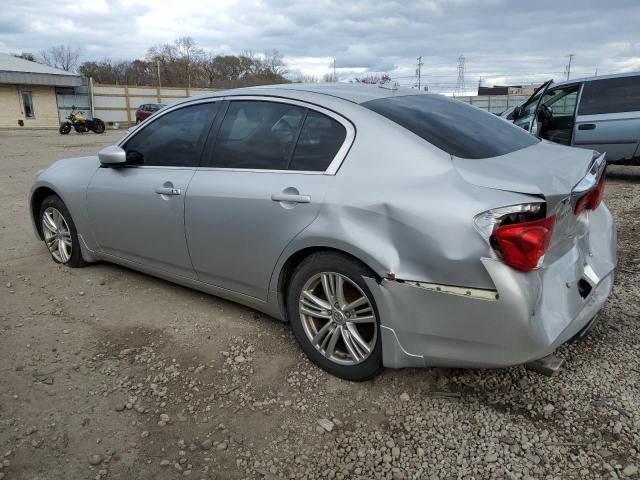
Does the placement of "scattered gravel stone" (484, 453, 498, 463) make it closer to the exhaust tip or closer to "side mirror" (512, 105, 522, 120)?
the exhaust tip

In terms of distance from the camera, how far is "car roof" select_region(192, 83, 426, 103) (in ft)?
9.86

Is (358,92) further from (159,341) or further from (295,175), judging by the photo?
A: (159,341)

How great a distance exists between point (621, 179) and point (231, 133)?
8465 millimetres

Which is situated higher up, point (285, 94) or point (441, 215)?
point (285, 94)

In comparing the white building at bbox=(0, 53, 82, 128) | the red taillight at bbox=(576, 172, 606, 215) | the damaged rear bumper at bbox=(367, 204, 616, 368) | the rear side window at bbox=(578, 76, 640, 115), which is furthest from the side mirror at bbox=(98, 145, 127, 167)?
the white building at bbox=(0, 53, 82, 128)

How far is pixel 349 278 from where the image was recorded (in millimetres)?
2611

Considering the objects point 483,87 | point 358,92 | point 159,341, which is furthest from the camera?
point 483,87

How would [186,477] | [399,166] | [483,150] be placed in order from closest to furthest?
1. [186,477]
2. [399,166]
3. [483,150]

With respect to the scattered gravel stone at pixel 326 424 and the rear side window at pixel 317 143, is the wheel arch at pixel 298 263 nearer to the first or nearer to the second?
the rear side window at pixel 317 143

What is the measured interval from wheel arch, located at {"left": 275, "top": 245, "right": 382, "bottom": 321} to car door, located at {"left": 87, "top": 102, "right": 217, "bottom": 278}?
0.81m

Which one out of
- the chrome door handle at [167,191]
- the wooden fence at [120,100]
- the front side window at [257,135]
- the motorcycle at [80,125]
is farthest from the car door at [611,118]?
the wooden fence at [120,100]

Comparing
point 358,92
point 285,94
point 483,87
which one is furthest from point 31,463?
point 483,87

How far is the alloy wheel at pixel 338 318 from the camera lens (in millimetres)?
2660

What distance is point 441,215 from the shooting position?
2.27m
